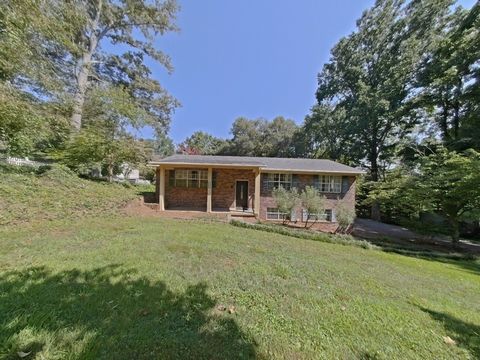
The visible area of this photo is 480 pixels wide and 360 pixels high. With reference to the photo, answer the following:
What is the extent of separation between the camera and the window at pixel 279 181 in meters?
15.1

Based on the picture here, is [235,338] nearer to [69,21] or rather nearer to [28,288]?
[28,288]

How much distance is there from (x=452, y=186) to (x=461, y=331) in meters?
11.5

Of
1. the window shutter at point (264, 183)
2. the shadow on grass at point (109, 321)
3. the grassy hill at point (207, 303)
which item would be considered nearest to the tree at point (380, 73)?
the window shutter at point (264, 183)

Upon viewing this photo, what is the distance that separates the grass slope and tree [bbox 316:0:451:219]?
2186 cm

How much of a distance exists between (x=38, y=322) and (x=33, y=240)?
4.07 meters

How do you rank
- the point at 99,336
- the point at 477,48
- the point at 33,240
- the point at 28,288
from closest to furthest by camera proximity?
the point at 99,336 < the point at 28,288 < the point at 33,240 < the point at 477,48

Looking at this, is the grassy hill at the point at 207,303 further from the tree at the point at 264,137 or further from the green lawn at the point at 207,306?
the tree at the point at 264,137

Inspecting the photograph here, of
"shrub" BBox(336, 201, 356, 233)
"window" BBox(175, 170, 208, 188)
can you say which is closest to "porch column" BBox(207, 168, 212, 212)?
"window" BBox(175, 170, 208, 188)

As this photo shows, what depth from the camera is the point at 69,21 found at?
12195 mm

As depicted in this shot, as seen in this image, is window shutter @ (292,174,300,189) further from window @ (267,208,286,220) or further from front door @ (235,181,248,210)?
front door @ (235,181,248,210)

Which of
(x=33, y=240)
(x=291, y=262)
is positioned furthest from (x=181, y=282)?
(x=33, y=240)

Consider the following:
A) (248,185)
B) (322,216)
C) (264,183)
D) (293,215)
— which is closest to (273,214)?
(293,215)

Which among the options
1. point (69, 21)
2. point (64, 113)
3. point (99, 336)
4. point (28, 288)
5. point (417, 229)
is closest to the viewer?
point (99, 336)

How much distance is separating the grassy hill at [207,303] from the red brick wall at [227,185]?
27.2ft
